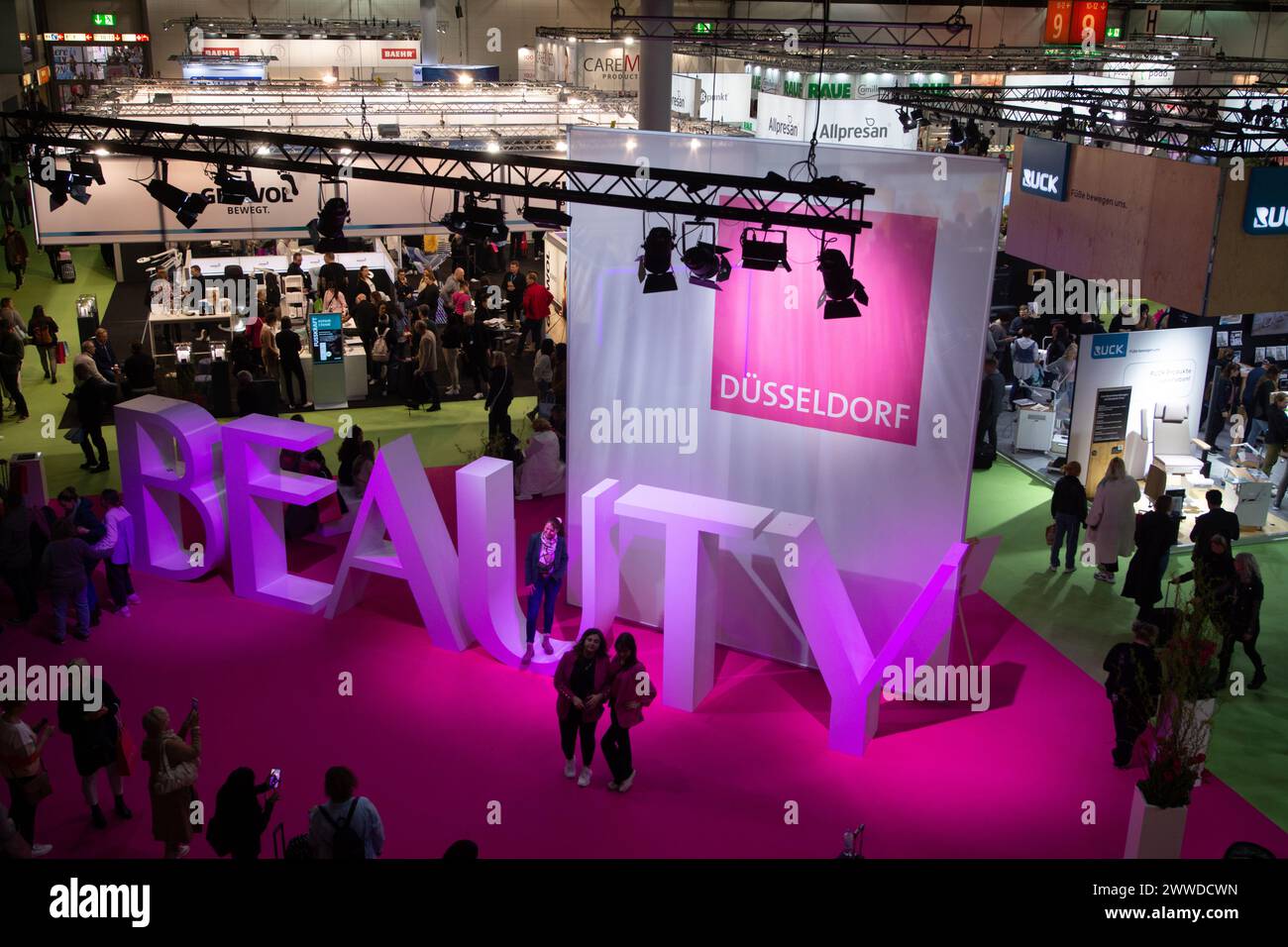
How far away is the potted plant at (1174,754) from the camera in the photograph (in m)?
5.73

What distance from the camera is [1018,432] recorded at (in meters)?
13.0

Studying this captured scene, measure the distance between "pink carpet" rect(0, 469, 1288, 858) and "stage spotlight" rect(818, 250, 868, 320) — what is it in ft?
8.45

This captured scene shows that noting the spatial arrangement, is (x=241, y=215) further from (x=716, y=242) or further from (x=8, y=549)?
(x=716, y=242)

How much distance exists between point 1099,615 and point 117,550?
7.33 metres

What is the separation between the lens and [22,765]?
6117 mm

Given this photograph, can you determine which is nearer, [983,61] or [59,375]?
[59,375]

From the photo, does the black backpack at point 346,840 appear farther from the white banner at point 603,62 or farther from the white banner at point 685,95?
the white banner at point 603,62

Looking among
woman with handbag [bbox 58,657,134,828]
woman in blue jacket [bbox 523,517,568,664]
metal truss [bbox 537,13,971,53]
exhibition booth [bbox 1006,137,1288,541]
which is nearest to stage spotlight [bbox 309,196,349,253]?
woman in blue jacket [bbox 523,517,568,664]

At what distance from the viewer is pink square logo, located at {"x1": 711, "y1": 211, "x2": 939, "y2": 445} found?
7.64m

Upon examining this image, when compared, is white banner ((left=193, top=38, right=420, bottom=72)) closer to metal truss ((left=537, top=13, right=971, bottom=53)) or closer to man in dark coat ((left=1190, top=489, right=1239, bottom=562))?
metal truss ((left=537, top=13, right=971, bottom=53))

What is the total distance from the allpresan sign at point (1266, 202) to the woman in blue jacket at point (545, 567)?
628 cm

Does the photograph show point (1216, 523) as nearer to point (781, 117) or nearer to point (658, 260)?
point (658, 260)

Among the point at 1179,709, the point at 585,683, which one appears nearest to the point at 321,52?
the point at 585,683

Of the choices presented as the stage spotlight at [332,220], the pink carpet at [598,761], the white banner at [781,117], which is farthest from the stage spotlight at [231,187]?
the white banner at [781,117]
